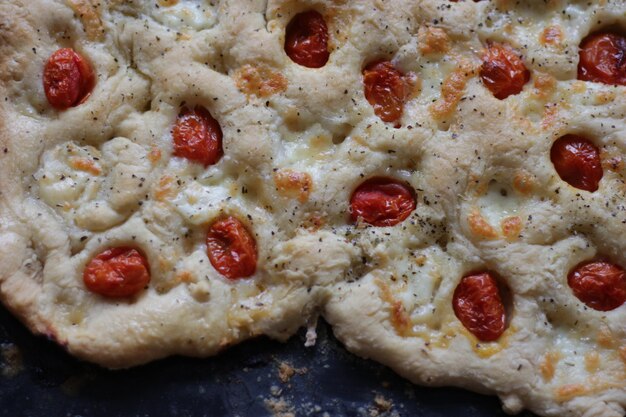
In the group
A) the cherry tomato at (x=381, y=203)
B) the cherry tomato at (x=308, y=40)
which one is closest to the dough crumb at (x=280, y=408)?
the cherry tomato at (x=381, y=203)

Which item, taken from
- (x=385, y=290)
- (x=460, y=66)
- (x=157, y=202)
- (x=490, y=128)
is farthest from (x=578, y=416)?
(x=157, y=202)

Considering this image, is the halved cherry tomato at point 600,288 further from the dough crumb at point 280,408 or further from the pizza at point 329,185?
the dough crumb at point 280,408

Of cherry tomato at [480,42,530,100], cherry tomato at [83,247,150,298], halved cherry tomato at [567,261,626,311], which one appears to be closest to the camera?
cherry tomato at [83,247,150,298]

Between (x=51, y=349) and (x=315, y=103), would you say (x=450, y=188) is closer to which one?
(x=315, y=103)

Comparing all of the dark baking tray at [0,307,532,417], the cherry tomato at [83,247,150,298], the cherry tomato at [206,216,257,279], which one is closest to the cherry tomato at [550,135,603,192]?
the dark baking tray at [0,307,532,417]

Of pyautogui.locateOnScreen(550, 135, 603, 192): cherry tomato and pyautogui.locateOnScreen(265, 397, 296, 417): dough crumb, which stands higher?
pyautogui.locateOnScreen(550, 135, 603, 192): cherry tomato

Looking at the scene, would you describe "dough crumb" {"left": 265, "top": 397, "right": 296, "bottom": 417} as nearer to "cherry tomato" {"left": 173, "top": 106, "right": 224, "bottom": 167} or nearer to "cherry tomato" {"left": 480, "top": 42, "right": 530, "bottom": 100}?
"cherry tomato" {"left": 173, "top": 106, "right": 224, "bottom": 167}

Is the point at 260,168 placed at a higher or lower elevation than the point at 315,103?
lower

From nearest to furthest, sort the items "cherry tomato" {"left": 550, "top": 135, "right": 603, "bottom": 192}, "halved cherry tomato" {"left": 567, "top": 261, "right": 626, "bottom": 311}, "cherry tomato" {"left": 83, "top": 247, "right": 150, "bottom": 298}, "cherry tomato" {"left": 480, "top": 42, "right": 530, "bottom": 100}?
"cherry tomato" {"left": 83, "top": 247, "right": 150, "bottom": 298} < "halved cherry tomato" {"left": 567, "top": 261, "right": 626, "bottom": 311} < "cherry tomato" {"left": 550, "top": 135, "right": 603, "bottom": 192} < "cherry tomato" {"left": 480, "top": 42, "right": 530, "bottom": 100}

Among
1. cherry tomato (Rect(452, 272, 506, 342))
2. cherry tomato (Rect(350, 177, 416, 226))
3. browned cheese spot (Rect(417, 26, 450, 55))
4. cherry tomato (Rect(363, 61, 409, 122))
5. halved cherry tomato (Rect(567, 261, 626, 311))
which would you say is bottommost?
cherry tomato (Rect(452, 272, 506, 342))
